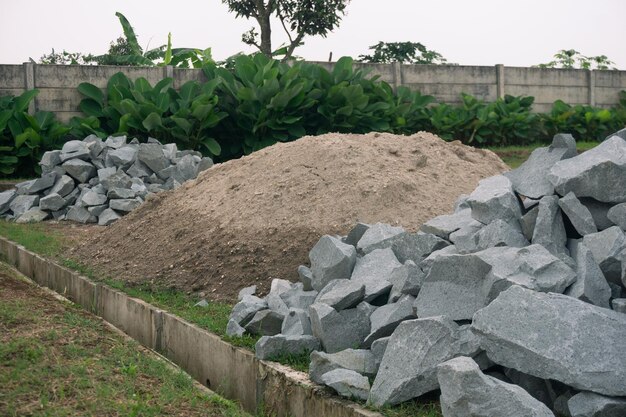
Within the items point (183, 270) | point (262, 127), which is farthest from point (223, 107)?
point (183, 270)

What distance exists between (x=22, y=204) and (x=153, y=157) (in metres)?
1.80


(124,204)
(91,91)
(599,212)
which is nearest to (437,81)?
(91,91)

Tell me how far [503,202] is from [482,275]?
0.74m

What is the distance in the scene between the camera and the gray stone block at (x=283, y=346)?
14.4 feet

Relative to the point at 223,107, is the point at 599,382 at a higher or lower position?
lower

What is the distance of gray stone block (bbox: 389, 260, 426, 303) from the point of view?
4.37 metres

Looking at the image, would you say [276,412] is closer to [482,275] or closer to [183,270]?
[482,275]

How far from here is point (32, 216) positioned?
1080cm

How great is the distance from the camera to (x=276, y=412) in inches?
163

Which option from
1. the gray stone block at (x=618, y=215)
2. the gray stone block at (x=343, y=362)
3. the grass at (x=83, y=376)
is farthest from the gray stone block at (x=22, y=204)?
the gray stone block at (x=618, y=215)

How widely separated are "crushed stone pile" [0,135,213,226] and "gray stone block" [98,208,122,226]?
0.02m

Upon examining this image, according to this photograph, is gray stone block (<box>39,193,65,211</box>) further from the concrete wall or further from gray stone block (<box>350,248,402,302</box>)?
gray stone block (<box>350,248,402,302</box>)

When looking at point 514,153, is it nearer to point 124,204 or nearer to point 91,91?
point 91,91

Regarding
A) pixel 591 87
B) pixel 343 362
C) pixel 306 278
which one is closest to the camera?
pixel 343 362
